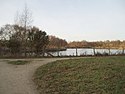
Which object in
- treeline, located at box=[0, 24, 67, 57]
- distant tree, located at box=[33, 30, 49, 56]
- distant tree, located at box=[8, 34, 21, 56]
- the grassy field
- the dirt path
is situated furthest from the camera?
distant tree, located at box=[33, 30, 49, 56]

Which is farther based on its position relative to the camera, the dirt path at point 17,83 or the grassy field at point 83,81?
the dirt path at point 17,83

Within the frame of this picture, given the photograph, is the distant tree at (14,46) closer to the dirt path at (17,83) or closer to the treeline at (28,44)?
the treeline at (28,44)

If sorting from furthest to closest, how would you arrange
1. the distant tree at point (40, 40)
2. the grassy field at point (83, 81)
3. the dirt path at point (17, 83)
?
the distant tree at point (40, 40) → the dirt path at point (17, 83) → the grassy field at point (83, 81)

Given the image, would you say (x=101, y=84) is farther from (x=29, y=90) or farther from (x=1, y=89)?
(x=1, y=89)

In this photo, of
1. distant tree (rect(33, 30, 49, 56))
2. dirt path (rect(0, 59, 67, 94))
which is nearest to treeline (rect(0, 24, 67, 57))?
distant tree (rect(33, 30, 49, 56))

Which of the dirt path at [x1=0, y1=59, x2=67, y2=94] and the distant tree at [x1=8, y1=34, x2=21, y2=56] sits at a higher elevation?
→ the distant tree at [x1=8, y1=34, x2=21, y2=56]

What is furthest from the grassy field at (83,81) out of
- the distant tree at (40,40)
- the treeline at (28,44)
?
the distant tree at (40,40)

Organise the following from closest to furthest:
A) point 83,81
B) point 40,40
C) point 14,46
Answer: point 83,81, point 14,46, point 40,40

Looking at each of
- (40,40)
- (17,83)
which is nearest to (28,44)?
(40,40)

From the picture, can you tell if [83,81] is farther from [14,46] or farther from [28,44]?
A: [28,44]

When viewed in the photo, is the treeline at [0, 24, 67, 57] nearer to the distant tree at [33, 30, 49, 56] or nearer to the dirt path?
the distant tree at [33, 30, 49, 56]

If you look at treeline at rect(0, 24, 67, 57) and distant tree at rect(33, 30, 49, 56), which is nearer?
treeline at rect(0, 24, 67, 57)

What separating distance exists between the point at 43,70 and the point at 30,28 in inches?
830

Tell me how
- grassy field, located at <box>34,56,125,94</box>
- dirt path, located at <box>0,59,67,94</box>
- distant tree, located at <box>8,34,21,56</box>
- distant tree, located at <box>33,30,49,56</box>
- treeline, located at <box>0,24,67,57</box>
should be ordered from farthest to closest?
distant tree, located at <box>33,30,49,56</box> < distant tree, located at <box>8,34,21,56</box> < treeline, located at <box>0,24,67,57</box> < dirt path, located at <box>0,59,67,94</box> < grassy field, located at <box>34,56,125,94</box>
